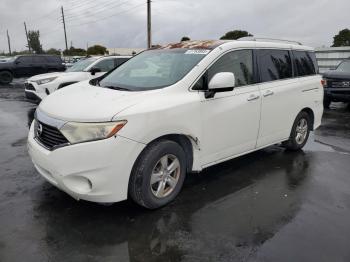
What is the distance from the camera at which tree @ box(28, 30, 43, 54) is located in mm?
80188

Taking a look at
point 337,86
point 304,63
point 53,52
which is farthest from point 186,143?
point 53,52

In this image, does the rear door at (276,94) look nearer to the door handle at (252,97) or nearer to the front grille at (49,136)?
the door handle at (252,97)

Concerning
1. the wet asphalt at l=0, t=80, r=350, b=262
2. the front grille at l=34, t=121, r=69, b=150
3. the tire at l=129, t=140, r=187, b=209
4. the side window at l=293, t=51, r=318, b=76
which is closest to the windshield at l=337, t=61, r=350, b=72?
the side window at l=293, t=51, r=318, b=76

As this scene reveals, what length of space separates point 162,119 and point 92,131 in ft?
2.38

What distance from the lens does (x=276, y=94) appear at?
529cm

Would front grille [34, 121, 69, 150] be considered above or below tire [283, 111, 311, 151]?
above

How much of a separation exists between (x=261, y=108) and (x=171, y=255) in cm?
261

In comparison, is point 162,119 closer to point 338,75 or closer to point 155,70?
point 155,70

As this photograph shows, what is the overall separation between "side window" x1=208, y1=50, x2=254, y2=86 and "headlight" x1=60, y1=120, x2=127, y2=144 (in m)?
1.46

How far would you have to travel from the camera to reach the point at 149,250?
10.5ft

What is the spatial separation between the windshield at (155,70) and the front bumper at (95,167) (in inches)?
36.9

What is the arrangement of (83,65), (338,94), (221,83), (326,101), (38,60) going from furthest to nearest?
(38,60) → (326,101) → (83,65) → (338,94) → (221,83)

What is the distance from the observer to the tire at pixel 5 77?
69.8 ft

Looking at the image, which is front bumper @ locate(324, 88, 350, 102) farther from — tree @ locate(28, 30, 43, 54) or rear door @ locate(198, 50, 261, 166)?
tree @ locate(28, 30, 43, 54)
